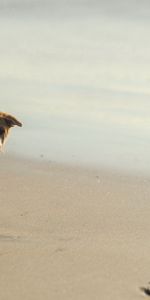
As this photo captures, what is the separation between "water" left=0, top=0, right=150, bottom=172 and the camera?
10.7 meters

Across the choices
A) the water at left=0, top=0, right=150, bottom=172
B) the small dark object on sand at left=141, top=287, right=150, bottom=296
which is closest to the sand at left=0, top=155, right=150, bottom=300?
the small dark object on sand at left=141, top=287, right=150, bottom=296

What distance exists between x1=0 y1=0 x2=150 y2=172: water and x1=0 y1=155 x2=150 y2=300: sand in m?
0.72

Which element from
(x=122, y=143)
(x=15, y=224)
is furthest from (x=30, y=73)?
(x=15, y=224)

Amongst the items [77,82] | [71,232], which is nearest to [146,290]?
[71,232]

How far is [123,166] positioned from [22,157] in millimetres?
1124

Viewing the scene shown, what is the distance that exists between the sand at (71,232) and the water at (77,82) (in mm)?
716

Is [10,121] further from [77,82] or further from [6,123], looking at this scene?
[77,82]

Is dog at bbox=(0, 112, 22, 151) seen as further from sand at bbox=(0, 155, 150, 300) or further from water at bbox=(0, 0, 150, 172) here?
water at bbox=(0, 0, 150, 172)

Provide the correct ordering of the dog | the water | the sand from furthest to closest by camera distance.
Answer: the water < the dog < the sand

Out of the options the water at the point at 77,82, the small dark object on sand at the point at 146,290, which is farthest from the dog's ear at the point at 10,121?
the small dark object on sand at the point at 146,290

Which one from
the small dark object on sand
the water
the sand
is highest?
the water

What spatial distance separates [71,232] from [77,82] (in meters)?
5.83

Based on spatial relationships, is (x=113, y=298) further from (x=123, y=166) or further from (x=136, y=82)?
(x=136, y=82)

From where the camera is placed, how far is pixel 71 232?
771 centimetres
